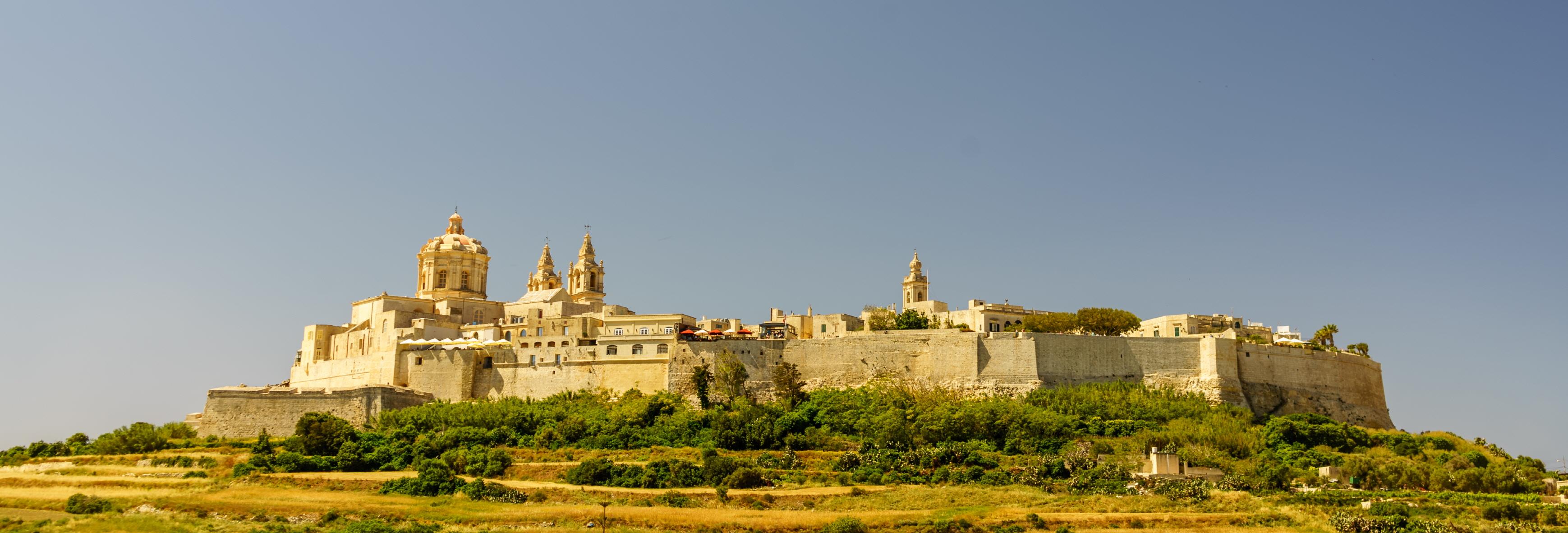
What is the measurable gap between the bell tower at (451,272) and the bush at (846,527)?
37449mm

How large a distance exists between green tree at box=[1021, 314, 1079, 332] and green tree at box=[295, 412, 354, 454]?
93.7 feet

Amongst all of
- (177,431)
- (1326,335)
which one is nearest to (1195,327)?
(1326,335)

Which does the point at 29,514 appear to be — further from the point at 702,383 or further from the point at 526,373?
the point at 702,383

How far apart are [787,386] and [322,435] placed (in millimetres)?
17090

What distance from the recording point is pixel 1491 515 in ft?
129

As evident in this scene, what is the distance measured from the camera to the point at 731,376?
58.1 meters

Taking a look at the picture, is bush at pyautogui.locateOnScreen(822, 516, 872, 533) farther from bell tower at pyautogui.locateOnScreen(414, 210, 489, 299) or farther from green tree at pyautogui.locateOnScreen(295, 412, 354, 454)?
bell tower at pyautogui.locateOnScreen(414, 210, 489, 299)

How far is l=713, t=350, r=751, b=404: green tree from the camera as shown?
5797 centimetres

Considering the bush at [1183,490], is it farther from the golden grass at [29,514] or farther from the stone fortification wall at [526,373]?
the golden grass at [29,514]

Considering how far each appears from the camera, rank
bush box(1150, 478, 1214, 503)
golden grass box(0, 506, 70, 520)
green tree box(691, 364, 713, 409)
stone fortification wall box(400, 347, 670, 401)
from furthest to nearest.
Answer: stone fortification wall box(400, 347, 670, 401) < green tree box(691, 364, 713, 409) < bush box(1150, 478, 1214, 503) < golden grass box(0, 506, 70, 520)

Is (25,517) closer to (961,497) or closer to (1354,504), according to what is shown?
(961,497)

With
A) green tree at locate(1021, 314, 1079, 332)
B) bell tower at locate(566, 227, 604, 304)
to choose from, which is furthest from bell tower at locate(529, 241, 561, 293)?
green tree at locate(1021, 314, 1079, 332)

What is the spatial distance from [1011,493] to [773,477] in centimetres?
752

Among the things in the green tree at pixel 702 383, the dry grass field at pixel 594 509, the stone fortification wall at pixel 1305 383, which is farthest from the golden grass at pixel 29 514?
the stone fortification wall at pixel 1305 383
